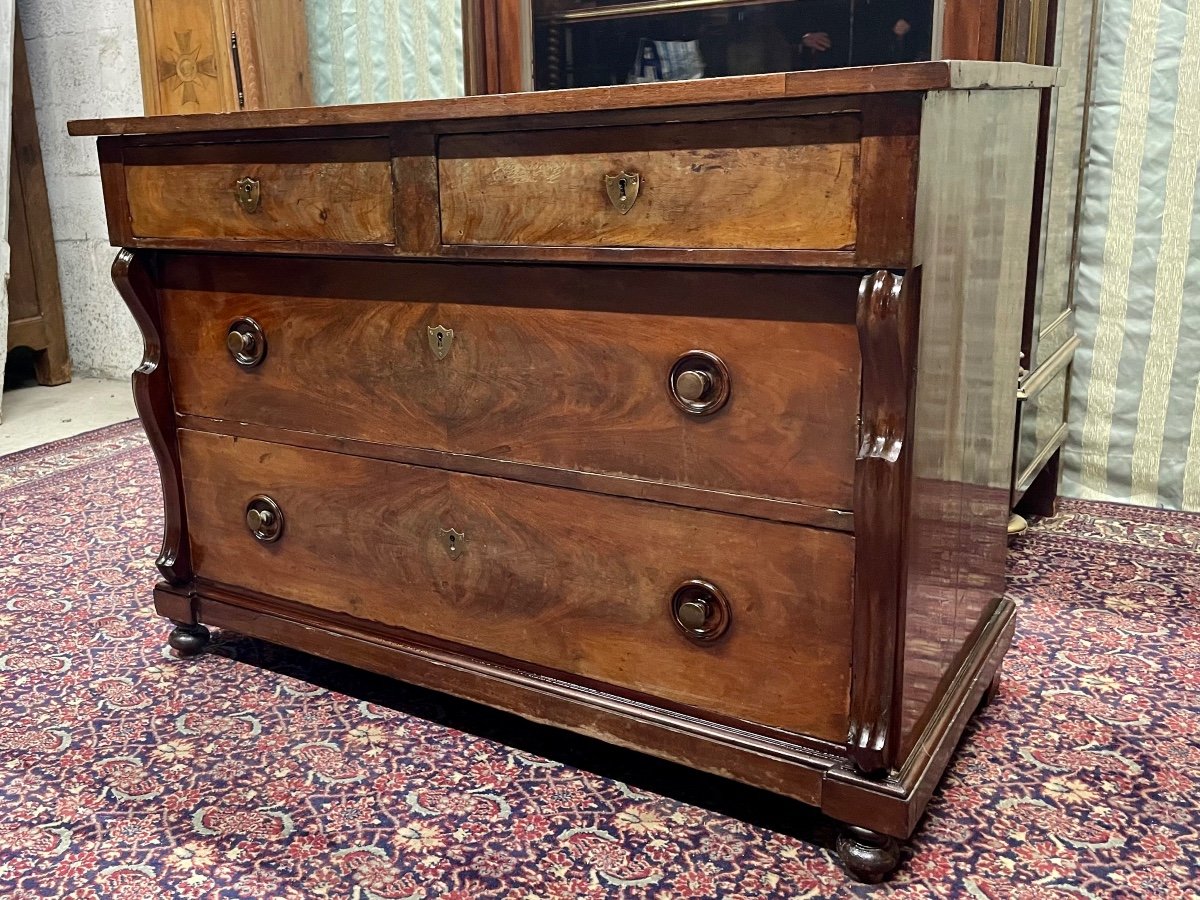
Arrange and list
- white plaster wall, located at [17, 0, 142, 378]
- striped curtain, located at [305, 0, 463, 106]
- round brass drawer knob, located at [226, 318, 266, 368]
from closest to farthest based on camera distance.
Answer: round brass drawer knob, located at [226, 318, 266, 368] < striped curtain, located at [305, 0, 463, 106] < white plaster wall, located at [17, 0, 142, 378]

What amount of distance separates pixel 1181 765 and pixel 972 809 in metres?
0.34

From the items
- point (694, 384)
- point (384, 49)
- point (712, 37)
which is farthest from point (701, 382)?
point (384, 49)

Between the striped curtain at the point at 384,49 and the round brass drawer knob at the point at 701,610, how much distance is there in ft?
6.27

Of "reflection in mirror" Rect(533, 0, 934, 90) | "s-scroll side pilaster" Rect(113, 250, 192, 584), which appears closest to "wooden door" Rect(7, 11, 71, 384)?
"reflection in mirror" Rect(533, 0, 934, 90)

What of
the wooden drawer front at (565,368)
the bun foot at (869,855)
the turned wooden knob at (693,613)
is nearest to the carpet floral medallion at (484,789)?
the bun foot at (869,855)

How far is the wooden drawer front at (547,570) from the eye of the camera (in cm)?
134

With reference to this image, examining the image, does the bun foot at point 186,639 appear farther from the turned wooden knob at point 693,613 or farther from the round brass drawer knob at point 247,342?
the turned wooden knob at point 693,613

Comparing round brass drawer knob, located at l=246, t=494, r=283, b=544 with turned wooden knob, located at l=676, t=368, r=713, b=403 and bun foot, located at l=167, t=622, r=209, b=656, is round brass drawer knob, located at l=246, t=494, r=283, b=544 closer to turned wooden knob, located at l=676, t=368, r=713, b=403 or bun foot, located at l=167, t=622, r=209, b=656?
bun foot, located at l=167, t=622, r=209, b=656

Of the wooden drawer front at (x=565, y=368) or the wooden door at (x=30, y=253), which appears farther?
the wooden door at (x=30, y=253)

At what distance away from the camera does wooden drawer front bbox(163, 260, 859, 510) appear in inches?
50.0

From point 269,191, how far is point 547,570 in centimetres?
68

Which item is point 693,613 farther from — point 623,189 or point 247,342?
point 247,342

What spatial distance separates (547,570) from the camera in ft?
→ 4.97

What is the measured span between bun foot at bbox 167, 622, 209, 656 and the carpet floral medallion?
0.10ft
